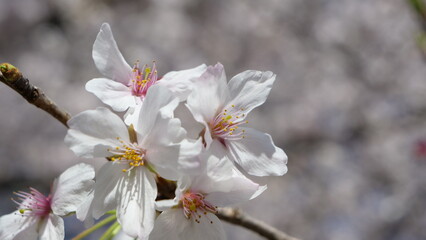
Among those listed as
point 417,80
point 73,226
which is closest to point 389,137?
point 417,80

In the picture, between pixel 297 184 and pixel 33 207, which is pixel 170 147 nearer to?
pixel 33 207

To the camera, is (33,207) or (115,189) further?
(33,207)

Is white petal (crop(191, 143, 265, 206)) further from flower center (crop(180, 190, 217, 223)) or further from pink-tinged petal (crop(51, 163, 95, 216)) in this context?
pink-tinged petal (crop(51, 163, 95, 216))

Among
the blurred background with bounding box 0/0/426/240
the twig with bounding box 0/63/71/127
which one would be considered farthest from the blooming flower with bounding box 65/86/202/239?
the blurred background with bounding box 0/0/426/240

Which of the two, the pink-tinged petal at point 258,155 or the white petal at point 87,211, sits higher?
the pink-tinged petal at point 258,155

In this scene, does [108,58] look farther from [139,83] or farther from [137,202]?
[137,202]

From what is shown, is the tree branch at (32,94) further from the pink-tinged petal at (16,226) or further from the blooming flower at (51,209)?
the pink-tinged petal at (16,226)

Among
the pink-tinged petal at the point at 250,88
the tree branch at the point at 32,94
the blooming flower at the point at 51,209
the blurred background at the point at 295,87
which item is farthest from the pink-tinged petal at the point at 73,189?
the blurred background at the point at 295,87
